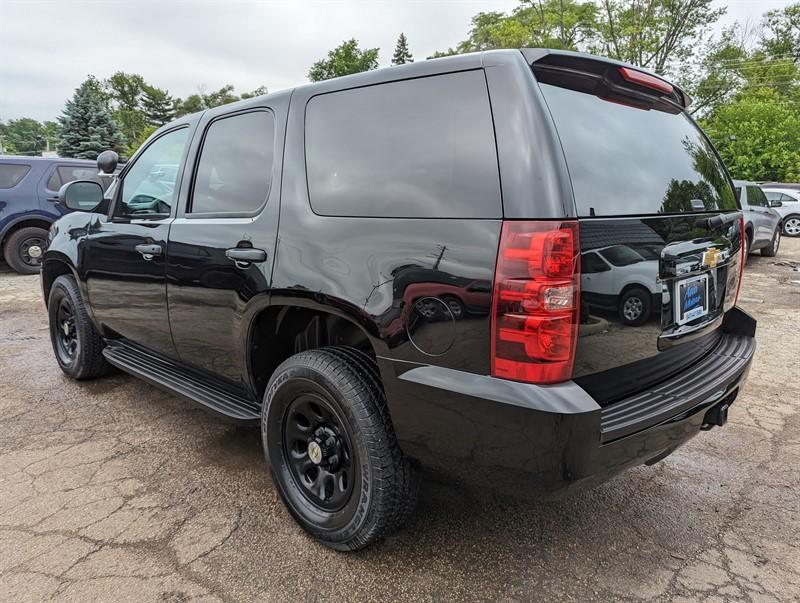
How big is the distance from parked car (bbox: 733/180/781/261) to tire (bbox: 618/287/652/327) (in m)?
10.0

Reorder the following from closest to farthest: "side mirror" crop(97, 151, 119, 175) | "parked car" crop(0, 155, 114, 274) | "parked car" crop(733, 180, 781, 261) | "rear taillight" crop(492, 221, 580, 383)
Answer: "rear taillight" crop(492, 221, 580, 383)
"side mirror" crop(97, 151, 119, 175)
"parked car" crop(0, 155, 114, 274)
"parked car" crop(733, 180, 781, 261)

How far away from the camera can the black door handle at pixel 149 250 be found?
289 cm

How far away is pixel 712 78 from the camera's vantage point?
102 ft

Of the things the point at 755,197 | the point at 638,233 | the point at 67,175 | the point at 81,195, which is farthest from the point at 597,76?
the point at 755,197

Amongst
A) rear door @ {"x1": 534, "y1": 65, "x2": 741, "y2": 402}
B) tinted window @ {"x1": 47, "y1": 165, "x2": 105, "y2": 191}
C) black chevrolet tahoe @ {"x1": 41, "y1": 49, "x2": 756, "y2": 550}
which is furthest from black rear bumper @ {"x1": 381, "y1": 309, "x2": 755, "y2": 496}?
tinted window @ {"x1": 47, "y1": 165, "x2": 105, "y2": 191}

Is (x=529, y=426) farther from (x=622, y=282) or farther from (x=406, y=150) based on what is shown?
(x=406, y=150)

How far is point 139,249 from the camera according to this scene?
3.03 meters

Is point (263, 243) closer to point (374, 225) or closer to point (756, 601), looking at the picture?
point (374, 225)

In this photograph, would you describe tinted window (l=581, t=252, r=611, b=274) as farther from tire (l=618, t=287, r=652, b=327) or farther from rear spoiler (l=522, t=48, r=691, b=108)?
rear spoiler (l=522, t=48, r=691, b=108)

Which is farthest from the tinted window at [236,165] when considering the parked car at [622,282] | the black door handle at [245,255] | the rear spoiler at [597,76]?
the parked car at [622,282]

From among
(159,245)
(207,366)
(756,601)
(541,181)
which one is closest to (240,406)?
(207,366)

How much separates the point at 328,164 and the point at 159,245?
1.25 m

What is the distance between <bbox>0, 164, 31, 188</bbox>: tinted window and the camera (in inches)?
344

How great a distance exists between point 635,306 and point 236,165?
195 cm
